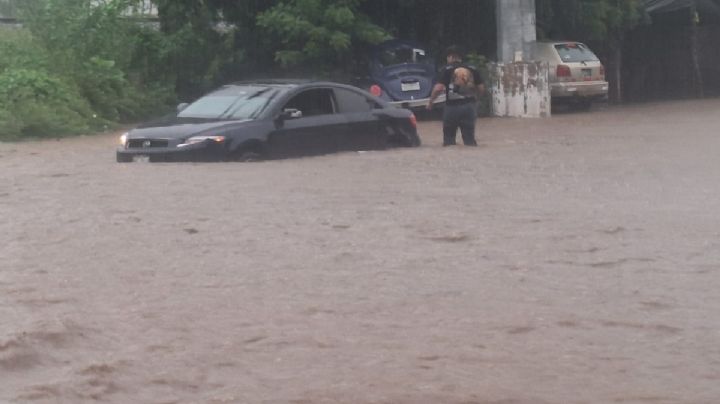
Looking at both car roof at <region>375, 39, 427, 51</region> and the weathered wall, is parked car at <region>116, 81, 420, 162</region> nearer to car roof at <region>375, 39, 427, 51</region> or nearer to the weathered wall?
car roof at <region>375, 39, 427, 51</region>

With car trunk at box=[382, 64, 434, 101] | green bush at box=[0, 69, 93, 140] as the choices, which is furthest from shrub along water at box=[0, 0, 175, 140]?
car trunk at box=[382, 64, 434, 101]

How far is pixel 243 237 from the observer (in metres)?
10.5

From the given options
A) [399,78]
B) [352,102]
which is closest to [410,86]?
[399,78]

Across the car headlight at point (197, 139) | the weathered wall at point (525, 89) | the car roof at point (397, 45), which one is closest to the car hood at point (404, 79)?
the car roof at point (397, 45)

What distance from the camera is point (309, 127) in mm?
16234

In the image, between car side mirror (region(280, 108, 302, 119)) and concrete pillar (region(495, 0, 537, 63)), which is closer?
car side mirror (region(280, 108, 302, 119))

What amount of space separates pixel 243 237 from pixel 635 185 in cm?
549

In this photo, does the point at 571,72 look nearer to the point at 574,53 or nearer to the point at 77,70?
the point at 574,53

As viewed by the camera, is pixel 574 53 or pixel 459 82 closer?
pixel 459 82

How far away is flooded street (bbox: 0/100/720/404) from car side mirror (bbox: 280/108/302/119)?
2.24 ft

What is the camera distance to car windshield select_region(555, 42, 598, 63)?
92.1 ft

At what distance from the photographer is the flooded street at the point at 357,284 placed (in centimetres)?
651

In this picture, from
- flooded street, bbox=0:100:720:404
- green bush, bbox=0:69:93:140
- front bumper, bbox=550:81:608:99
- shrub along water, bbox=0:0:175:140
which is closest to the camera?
flooded street, bbox=0:100:720:404

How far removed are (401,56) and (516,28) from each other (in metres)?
2.48
